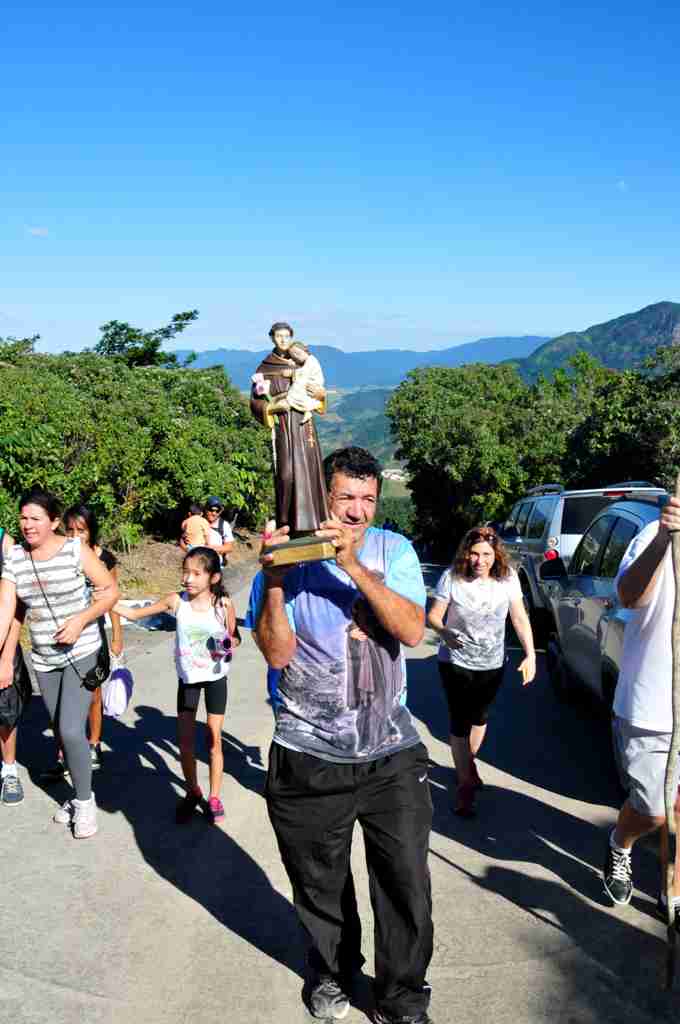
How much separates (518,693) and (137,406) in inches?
424

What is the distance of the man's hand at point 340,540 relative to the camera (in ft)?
10.2

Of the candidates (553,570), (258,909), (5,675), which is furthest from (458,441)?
(258,909)

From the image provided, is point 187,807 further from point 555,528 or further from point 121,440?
point 121,440

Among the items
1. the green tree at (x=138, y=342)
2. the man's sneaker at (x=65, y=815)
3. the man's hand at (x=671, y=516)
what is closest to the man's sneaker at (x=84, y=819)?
the man's sneaker at (x=65, y=815)

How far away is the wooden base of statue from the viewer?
10.2 ft

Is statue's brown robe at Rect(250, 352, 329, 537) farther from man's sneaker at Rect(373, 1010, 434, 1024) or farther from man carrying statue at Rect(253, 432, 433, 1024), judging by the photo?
man's sneaker at Rect(373, 1010, 434, 1024)

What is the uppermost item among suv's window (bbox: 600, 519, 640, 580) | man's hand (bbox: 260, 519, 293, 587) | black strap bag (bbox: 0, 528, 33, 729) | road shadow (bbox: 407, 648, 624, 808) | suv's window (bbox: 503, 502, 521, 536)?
man's hand (bbox: 260, 519, 293, 587)

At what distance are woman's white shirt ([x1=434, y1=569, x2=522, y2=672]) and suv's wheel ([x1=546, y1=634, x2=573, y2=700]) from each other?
8.80 ft

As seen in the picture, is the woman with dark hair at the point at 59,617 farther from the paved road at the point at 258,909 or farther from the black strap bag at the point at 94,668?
the paved road at the point at 258,909

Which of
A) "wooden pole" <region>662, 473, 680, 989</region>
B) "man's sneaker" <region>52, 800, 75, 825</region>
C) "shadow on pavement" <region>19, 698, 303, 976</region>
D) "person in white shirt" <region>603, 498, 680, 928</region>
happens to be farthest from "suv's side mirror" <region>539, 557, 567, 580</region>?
"man's sneaker" <region>52, 800, 75, 825</region>

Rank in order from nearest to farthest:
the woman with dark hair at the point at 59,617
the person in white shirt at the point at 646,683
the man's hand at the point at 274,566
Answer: the man's hand at the point at 274,566, the person in white shirt at the point at 646,683, the woman with dark hair at the point at 59,617

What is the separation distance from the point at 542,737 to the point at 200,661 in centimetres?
319

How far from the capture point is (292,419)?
3557 millimetres

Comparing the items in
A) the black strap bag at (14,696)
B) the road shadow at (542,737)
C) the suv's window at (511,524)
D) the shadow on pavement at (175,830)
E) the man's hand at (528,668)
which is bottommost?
the road shadow at (542,737)
